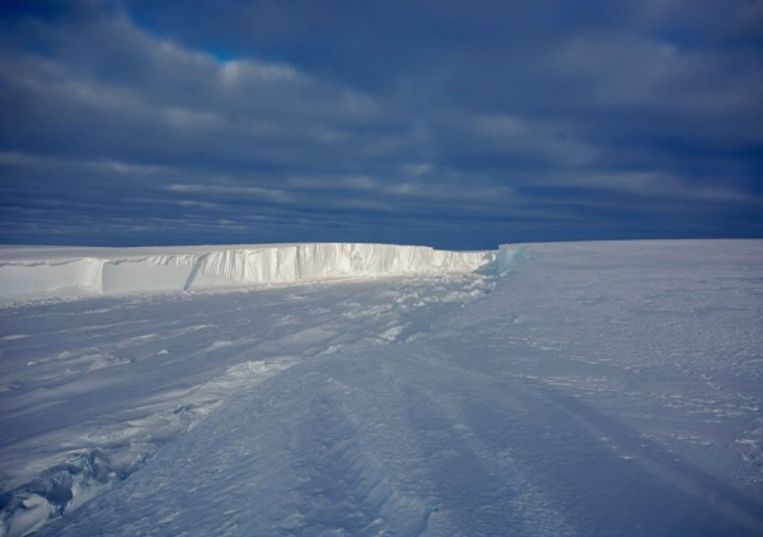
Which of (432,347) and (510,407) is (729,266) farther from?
(510,407)

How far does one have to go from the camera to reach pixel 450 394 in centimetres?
413

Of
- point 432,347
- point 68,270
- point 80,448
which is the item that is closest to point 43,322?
point 68,270

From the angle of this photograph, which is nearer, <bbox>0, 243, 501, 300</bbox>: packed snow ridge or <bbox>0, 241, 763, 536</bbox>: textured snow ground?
<bbox>0, 241, 763, 536</bbox>: textured snow ground

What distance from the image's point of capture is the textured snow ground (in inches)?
94.1

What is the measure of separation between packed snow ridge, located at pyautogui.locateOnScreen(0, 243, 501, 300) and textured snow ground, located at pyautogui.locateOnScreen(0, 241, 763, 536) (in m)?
8.55

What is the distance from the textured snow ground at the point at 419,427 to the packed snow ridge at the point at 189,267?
855 centimetres

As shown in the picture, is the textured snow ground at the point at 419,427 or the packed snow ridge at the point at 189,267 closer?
the textured snow ground at the point at 419,427

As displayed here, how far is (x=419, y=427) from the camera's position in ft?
11.3

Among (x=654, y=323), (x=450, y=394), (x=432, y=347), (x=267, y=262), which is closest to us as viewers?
(x=450, y=394)

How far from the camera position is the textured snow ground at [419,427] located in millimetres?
2391

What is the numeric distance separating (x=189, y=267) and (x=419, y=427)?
1629 centimetres

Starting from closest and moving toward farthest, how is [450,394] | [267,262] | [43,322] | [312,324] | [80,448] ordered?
1. [80,448]
2. [450,394]
3. [312,324]
4. [43,322]
5. [267,262]

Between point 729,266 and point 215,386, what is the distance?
11.8m

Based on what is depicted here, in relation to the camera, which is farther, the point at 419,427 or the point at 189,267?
the point at 189,267
